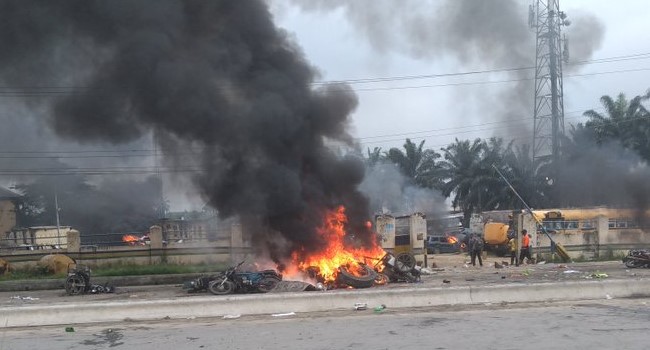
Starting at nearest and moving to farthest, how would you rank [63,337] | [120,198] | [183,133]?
[63,337] < [183,133] < [120,198]

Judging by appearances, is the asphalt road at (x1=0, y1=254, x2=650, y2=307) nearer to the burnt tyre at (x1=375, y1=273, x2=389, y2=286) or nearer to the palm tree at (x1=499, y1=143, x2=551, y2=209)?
the burnt tyre at (x1=375, y1=273, x2=389, y2=286)

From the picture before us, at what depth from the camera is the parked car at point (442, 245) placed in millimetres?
32688

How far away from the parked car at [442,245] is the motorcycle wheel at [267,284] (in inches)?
846

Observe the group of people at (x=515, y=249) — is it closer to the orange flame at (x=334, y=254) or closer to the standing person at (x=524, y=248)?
the standing person at (x=524, y=248)

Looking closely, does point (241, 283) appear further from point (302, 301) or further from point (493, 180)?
point (493, 180)

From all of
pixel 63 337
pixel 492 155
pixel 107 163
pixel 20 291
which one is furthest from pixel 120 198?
pixel 63 337

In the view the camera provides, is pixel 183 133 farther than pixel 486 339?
Yes

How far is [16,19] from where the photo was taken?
13.0m

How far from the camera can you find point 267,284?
12.0 m

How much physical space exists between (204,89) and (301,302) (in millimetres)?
6402

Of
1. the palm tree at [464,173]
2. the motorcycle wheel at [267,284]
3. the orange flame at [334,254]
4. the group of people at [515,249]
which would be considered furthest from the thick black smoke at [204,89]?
the palm tree at [464,173]

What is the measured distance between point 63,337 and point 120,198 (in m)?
45.2

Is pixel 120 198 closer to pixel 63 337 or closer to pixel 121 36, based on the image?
pixel 121 36

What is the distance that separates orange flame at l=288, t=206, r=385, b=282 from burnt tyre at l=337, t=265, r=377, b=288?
0.38 meters
